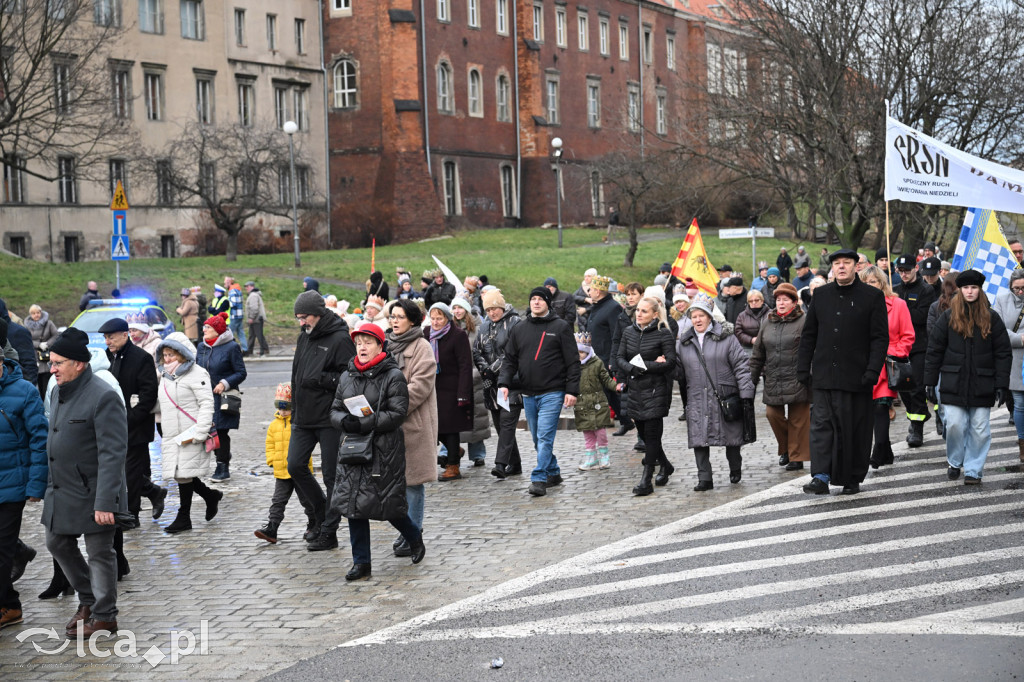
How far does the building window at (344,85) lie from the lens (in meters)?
63.2

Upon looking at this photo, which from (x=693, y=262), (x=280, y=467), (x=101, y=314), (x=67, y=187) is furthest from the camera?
(x=67, y=187)

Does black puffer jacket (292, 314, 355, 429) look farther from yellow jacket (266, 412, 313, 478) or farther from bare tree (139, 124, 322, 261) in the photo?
bare tree (139, 124, 322, 261)

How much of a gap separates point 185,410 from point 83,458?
136 inches

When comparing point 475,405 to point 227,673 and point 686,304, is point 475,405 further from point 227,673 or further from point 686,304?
point 227,673

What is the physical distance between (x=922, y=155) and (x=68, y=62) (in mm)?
39366

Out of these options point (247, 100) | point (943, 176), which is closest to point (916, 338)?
point (943, 176)

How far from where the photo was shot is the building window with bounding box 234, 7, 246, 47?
2324 inches

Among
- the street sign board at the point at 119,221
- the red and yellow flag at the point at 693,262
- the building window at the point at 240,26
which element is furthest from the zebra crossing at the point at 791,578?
the building window at the point at 240,26

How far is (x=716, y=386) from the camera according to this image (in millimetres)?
12453

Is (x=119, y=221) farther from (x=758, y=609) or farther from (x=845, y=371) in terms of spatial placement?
(x=758, y=609)

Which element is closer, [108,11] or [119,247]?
[119,247]

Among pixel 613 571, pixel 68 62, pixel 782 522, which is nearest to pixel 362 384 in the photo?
pixel 613 571

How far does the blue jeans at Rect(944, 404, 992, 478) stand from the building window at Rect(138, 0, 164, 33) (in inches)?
1911

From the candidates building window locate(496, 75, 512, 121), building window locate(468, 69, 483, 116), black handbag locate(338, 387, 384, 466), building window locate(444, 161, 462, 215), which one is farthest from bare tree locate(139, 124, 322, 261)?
black handbag locate(338, 387, 384, 466)
